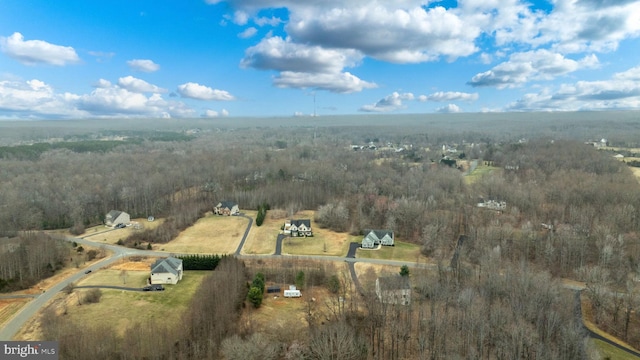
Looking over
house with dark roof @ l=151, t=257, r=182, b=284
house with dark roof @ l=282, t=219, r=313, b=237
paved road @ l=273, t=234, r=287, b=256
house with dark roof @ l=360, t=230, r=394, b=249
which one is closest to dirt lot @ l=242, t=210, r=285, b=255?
paved road @ l=273, t=234, r=287, b=256

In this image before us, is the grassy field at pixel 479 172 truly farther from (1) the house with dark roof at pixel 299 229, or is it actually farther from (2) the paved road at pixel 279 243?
(2) the paved road at pixel 279 243

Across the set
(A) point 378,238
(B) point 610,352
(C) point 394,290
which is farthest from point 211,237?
(B) point 610,352

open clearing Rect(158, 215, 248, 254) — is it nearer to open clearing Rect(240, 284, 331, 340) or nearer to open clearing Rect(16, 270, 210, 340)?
open clearing Rect(16, 270, 210, 340)

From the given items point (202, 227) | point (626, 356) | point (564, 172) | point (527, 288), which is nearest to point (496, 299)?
point (527, 288)

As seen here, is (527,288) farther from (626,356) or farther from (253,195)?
(253,195)

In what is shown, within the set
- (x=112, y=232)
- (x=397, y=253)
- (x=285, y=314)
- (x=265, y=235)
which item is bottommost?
(x=285, y=314)

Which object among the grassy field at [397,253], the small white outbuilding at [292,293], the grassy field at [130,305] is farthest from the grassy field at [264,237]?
the small white outbuilding at [292,293]

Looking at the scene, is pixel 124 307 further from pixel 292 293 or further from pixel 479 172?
pixel 479 172
